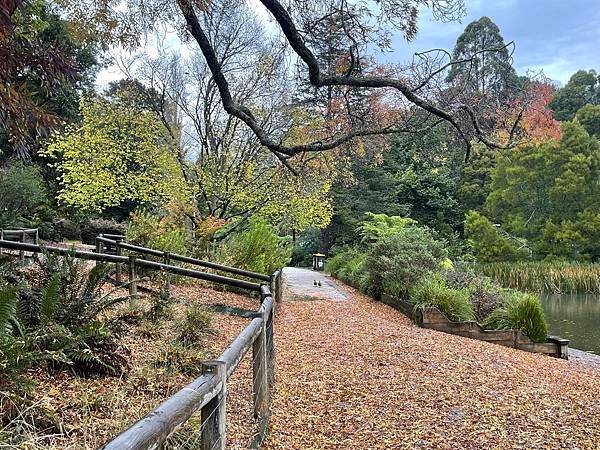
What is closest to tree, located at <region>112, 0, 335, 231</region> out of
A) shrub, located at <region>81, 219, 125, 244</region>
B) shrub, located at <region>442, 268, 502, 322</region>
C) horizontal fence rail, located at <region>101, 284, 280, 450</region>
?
shrub, located at <region>442, 268, 502, 322</region>

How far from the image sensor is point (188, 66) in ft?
47.2

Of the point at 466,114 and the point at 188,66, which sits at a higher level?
the point at 188,66

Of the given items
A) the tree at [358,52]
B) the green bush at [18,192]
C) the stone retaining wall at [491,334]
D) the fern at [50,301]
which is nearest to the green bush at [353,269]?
the stone retaining wall at [491,334]

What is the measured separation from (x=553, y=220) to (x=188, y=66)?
1815cm

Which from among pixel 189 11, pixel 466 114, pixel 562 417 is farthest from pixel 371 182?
pixel 562 417

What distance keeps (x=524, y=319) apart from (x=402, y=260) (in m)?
3.08

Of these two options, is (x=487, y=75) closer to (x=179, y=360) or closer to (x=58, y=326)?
(x=179, y=360)

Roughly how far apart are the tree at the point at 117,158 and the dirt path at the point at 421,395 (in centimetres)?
753

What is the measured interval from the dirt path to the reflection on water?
158 inches

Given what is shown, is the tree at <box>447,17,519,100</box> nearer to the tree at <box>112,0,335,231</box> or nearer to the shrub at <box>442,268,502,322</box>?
the shrub at <box>442,268,502,322</box>

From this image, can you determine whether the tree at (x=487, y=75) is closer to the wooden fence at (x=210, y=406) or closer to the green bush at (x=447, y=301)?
the green bush at (x=447, y=301)

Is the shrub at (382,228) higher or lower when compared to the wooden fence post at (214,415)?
higher

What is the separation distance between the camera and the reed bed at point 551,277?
20125 mm

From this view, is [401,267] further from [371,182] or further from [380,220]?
[371,182]
